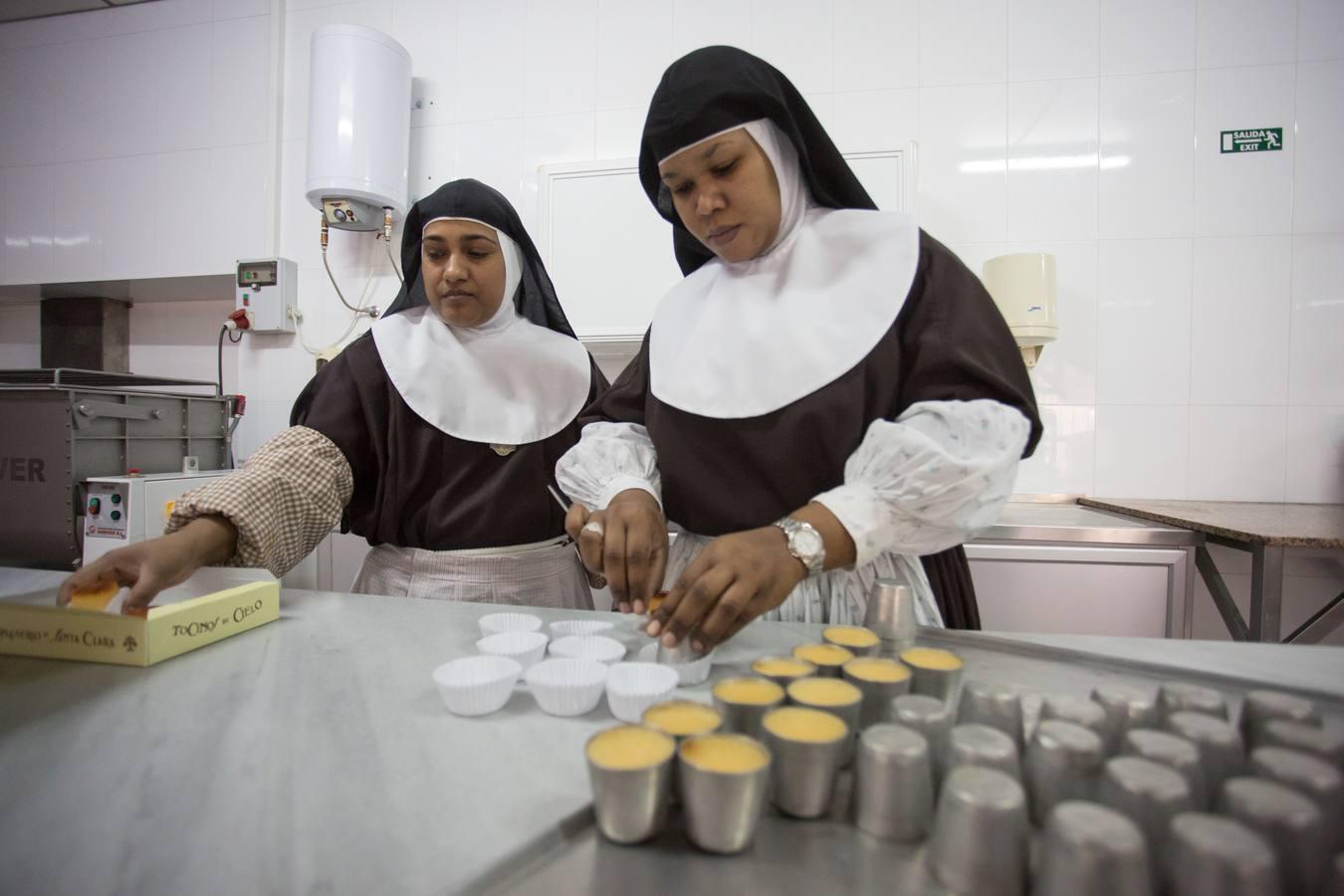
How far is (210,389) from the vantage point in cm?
290

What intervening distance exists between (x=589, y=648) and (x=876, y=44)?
259cm

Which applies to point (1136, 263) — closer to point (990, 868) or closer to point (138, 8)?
point (990, 868)

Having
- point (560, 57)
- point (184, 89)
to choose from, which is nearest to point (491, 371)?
point (560, 57)

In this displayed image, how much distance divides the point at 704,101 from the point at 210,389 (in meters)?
3.08

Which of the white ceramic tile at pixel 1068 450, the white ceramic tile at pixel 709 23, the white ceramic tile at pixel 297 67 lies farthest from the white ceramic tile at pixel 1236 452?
the white ceramic tile at pixel 297 67

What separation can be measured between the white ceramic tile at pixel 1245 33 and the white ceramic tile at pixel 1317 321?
0.68 metres

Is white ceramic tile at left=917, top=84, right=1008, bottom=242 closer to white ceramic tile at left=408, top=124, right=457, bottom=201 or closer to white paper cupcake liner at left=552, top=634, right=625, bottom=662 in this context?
white ceramic tile at left=408, top=124, right=457, bottom=201

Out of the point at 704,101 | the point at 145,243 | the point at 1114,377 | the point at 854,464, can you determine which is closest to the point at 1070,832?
the point at 854,464

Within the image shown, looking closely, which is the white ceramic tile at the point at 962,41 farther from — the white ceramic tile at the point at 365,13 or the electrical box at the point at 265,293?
the electrical box at the point at 265,293

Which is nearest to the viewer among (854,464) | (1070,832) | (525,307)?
(1070,832)

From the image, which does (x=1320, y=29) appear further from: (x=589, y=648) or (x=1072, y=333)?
(x=589, y=648)

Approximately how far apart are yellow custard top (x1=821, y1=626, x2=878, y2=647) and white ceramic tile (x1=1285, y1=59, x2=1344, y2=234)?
2.65 meters

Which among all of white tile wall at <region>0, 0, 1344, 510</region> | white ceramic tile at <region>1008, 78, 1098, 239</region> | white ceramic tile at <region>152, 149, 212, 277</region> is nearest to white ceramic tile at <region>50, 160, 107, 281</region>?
white ceramic tile at <region>152, 149, 212, 277</region>

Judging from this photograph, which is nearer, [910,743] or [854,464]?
[910,743]
